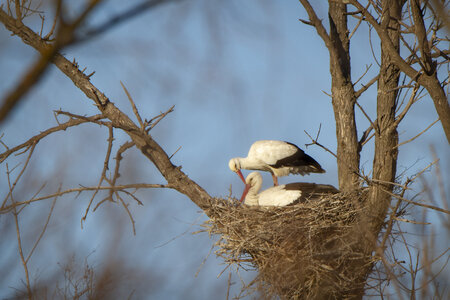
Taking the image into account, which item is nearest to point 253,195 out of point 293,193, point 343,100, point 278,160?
point 293,193

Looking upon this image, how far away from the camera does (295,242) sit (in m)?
4.79

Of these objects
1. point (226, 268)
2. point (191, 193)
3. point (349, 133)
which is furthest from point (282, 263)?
point (349, 133)

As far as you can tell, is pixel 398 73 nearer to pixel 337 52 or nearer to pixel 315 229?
pixel 337 52

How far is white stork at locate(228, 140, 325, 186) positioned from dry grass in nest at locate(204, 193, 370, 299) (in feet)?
7.04

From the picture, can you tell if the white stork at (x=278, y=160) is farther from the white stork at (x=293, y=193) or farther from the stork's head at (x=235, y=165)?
the white stork at (x=293, y=193)

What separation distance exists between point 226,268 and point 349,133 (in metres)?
1.84

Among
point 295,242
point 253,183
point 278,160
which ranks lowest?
point 295,242

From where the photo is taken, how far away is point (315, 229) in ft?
16.0

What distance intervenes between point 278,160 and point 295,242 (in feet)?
9.25

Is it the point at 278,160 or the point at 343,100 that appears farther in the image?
the point at 278,160

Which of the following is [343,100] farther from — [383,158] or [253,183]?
[253,183]

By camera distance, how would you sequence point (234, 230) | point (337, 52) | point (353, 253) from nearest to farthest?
1. point (353, 253)
2. point (234, 230)
3. point (337, 52)

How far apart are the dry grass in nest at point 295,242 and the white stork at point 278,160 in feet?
7.04

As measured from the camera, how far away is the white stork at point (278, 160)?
7.47m
